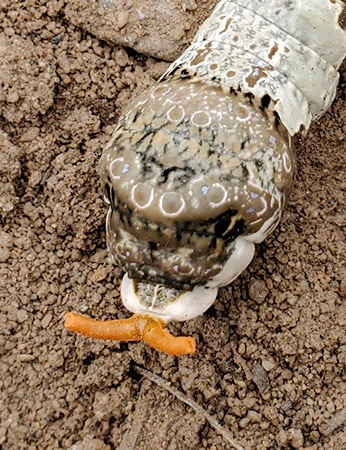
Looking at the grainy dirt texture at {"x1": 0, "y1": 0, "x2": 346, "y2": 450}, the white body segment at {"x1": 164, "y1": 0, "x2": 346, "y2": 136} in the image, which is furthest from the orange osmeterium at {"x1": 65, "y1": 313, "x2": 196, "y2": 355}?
the white body segment at {"x1": 164, "y1": 0, "x2": 346, "y2": 136}

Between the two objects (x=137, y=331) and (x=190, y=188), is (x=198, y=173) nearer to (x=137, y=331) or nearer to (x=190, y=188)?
(x=190, y=188)

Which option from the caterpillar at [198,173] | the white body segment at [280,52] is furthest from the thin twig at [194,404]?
the white body segment at [280,52]

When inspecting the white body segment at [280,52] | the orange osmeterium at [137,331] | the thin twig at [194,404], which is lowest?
the thin twig at [194,404]

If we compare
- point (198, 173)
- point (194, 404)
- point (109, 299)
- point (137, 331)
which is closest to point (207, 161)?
point (198, 173)

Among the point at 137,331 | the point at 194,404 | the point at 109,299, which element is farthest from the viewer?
the point at 109,299

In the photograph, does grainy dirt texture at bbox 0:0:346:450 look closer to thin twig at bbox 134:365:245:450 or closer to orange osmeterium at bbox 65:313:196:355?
thin twig at bbox 134:365:245:450

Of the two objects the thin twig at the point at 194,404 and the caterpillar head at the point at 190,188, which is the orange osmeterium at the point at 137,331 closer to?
the caterpillar head at the point at 190,188
